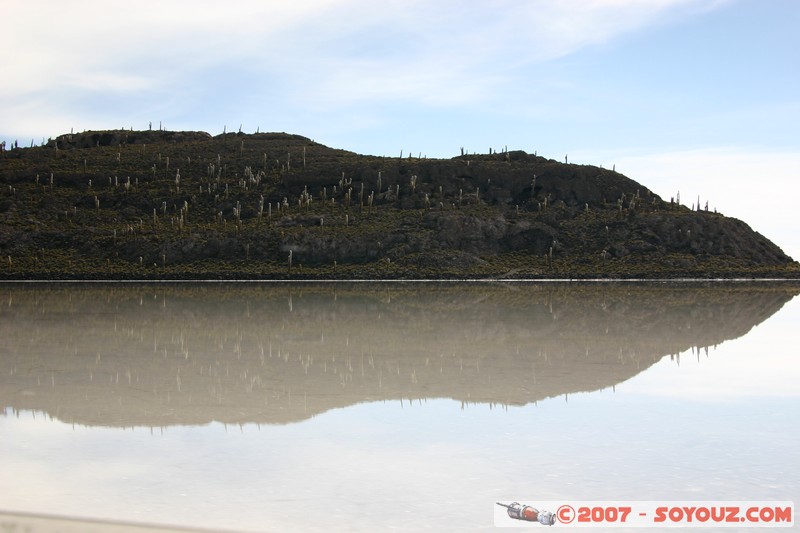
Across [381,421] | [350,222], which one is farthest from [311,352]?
[350,222]

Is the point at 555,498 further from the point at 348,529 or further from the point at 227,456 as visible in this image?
the point at 227,456

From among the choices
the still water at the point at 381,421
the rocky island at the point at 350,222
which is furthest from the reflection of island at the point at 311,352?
the rocky island at the point at 350,222

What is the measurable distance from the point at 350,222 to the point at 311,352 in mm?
53259

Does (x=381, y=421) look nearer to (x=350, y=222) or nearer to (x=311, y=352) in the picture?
(x=311, y=352)

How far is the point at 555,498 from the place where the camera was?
7168 millimetres

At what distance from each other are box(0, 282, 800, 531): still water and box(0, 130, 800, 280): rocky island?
135 ft

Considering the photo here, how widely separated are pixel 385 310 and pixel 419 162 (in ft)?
171

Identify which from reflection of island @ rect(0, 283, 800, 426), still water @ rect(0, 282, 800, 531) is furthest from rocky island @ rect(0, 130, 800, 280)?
still water @ rect(0, 282, 800, 531)

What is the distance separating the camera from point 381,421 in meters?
10.5

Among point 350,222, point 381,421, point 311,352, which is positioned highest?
point 350,222

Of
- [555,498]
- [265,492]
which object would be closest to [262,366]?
[265,492]

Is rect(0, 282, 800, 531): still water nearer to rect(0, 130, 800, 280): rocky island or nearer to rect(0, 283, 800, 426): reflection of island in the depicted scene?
rect(0, 283, 800, 426): reflection of island

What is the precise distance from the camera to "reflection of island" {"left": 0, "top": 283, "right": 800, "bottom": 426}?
11.9 m

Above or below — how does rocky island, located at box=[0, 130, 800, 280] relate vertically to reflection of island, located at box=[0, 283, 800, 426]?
above
